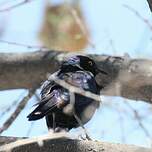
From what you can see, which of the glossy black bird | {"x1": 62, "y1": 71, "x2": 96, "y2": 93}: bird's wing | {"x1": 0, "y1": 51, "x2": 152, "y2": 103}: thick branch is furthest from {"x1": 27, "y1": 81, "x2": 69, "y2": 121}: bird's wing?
{"x1": 0, "y1": 51, "x2": 152, "y2": 103}: thick branch

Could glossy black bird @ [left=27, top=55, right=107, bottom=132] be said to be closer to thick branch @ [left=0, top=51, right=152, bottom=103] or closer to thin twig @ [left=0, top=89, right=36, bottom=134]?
thick branch @ [left=0, top=51, right=152, bottom=103]

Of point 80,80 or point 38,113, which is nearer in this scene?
point 38,113

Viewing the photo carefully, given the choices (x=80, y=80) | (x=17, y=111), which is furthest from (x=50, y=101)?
(x=17, y=111)

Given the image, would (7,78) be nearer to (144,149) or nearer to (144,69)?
(144,69)

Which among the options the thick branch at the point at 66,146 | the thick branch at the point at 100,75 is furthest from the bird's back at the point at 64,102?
the thick branch at the point at 100,75

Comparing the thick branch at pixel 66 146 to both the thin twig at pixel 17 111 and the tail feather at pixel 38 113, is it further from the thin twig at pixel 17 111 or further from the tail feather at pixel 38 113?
the thin twig at pixel 17 111

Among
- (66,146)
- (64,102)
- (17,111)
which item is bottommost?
(17,111)

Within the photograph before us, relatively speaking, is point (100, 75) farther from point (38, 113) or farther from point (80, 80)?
point (38, 113)
